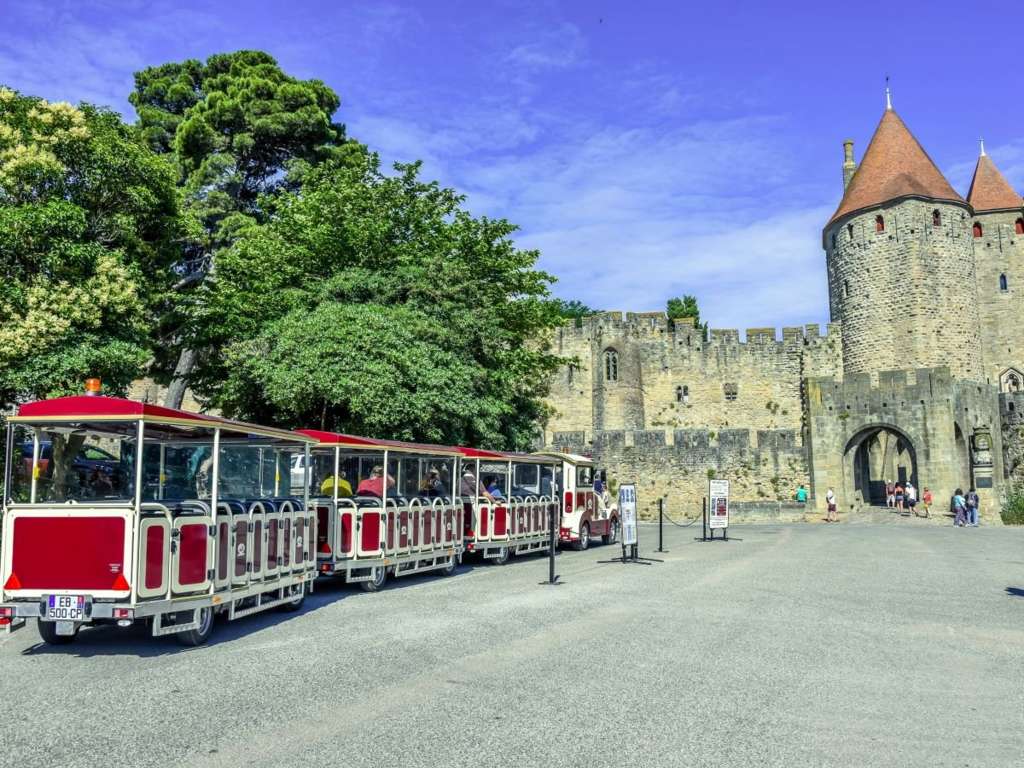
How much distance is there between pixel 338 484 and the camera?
13.0 m

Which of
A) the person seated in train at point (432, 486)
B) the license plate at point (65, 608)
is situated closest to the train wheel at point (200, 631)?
the license plate at point (65, 608)

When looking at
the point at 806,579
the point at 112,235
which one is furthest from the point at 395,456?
the point at 112,235

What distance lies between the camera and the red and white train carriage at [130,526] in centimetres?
818

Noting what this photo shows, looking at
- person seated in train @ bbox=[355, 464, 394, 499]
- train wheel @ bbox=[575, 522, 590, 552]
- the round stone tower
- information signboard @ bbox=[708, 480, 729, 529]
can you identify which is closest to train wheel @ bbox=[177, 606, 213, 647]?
person seated in train @ bbox=[355, 464, 394, 499]

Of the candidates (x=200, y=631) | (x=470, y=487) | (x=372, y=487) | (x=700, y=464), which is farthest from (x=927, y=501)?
(x=200, y=631)

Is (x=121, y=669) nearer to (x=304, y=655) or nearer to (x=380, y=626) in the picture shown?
(x=304, y=655)

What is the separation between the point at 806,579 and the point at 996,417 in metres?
28.1

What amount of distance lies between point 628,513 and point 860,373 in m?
25.3

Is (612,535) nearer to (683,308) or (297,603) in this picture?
(297,603)

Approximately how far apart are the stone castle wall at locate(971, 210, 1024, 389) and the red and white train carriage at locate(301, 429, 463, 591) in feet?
144

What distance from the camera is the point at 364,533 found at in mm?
12867

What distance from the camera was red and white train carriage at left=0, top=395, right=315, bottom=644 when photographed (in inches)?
322

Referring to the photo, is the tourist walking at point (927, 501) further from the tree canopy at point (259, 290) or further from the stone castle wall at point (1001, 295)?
the stone castle wall at point (1001, 295)

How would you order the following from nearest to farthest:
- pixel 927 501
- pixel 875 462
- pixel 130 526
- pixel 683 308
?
pixel 130 526 < pixel 927 501 < pixel 875 462 < pixel 683 308
